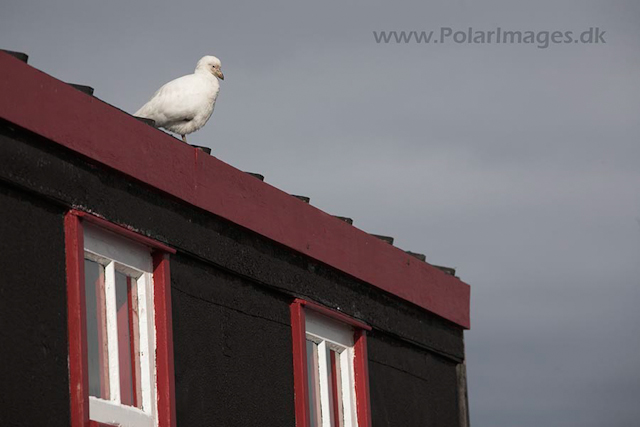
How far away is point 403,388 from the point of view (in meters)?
11.6

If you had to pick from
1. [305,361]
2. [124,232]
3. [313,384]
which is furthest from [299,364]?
[124,232]

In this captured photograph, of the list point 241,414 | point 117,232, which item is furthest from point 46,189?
point 241,414

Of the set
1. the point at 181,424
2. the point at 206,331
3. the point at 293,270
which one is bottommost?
the point at 181,424

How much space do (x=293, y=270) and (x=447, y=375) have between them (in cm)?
275

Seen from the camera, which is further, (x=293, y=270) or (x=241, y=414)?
(x=293, y=270)

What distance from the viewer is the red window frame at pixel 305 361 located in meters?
10.0

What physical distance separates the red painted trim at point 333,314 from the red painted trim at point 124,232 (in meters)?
1.73

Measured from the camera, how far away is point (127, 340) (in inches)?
329

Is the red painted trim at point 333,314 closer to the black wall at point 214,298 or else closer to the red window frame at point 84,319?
the black wall at point 214,298

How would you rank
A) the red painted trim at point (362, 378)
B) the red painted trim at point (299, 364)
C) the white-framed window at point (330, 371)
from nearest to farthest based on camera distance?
the red painted trim at point (299, 364), the white-framed window at point (330, 371), the red painted trim at point (362, 378)

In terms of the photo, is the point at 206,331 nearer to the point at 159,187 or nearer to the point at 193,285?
the point at 193,285

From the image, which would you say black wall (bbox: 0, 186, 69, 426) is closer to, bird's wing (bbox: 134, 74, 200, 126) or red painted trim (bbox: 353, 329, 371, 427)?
red painted trim (bbox: 353, 329, 371, 427)

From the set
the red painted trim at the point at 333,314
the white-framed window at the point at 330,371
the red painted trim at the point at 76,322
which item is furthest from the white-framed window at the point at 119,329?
the white-framed window at the point at 330,371

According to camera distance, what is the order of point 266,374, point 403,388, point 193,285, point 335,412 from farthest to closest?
point 403,388, point 335,412, point 266,374, point 193,285
